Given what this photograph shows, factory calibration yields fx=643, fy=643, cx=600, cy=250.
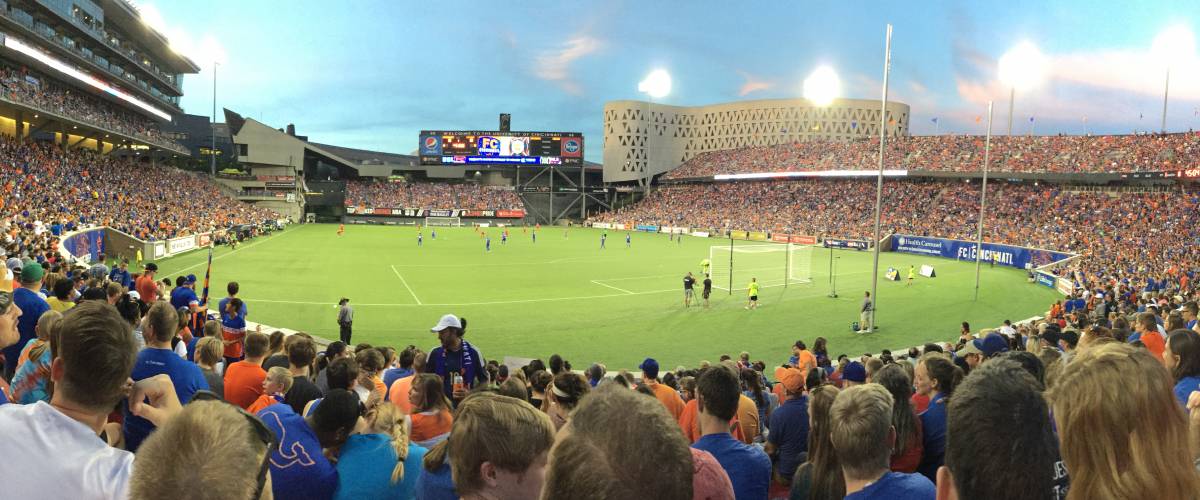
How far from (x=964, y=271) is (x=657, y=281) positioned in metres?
21.2

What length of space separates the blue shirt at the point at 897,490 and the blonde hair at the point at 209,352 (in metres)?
6.48

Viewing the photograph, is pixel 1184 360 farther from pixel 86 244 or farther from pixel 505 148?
pixel 505 148

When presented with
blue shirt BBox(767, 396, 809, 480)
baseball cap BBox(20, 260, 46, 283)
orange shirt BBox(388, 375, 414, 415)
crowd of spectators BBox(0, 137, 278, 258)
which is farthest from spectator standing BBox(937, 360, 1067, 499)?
crowd of spectators BBox(0, 137, 278, 258)

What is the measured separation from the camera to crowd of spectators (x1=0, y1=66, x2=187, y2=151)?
134ft

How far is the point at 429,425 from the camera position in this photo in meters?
4.95

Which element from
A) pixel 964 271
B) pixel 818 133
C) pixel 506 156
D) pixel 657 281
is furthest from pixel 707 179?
pixel 657 281

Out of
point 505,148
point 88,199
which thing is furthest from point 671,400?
point 505,148

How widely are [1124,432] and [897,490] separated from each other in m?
1.15

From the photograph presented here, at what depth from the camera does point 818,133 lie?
104500 mm

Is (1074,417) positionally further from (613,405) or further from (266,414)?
(266,414)

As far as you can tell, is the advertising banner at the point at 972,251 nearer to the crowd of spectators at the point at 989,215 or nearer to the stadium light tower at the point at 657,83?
the crowd of spectators at the point at 989,215

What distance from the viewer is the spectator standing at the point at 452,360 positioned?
8.14 m

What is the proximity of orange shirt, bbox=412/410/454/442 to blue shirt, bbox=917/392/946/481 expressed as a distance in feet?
12.1

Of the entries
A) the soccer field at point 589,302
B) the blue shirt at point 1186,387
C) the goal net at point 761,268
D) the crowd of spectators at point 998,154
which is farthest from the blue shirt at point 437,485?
the crowd of spectators at point 998,154
